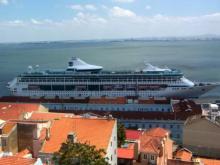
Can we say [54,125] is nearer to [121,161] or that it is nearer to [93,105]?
[121,161]

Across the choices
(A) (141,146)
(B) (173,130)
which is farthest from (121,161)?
(B) (173,130)

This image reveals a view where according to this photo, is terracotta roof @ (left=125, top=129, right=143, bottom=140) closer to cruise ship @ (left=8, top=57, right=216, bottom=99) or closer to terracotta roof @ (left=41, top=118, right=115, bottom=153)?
terracotta roof @ (left=41, top=118, right=115, bottom=153)

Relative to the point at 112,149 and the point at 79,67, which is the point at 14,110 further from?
the point at 79,67

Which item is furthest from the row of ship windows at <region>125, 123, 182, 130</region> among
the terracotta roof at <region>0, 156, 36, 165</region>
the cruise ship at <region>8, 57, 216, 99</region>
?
the terracotta roof at <region>0, 156, 36, 165</region>

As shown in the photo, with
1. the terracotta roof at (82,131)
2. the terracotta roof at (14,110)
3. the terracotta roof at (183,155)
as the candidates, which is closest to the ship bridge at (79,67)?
the terracotta roof at (14,110)

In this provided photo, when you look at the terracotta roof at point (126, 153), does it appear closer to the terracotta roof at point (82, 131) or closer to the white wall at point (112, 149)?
the white wall at point (112, 149)

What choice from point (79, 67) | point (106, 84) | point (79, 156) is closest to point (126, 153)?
point (79, 156)
